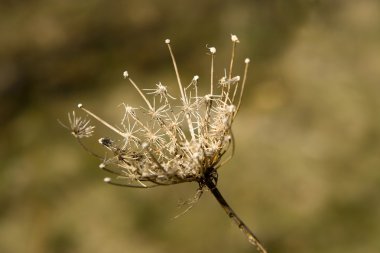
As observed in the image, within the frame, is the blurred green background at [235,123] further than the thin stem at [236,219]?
Yes

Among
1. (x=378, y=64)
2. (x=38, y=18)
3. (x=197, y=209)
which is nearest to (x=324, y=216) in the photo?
(x=197, y=209)

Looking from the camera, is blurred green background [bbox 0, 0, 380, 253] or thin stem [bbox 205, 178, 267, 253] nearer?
thin stem [bbox 205, 178, 267, 253]

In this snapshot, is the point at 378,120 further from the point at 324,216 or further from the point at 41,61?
the point at 41,61

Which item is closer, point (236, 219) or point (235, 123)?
point (236, 219)

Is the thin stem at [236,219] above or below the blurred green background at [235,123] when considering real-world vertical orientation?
below
